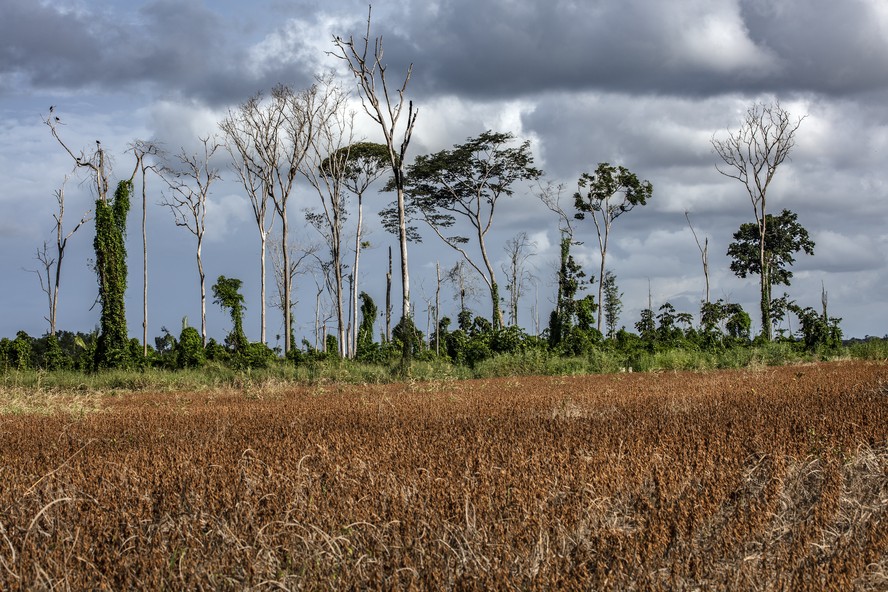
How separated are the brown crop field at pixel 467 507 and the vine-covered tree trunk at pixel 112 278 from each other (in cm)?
1890

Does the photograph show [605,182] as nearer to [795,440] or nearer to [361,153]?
[361,153]

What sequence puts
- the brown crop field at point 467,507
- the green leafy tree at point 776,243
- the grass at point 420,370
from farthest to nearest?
1. the green leafy tree at point 776,243
2. the grass at point 420,370
3. the brown crop field at point 467,507

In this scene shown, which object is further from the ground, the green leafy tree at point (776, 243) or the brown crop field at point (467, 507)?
the green leafy tree at point (776, 243)

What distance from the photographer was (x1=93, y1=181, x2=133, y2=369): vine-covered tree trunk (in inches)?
981

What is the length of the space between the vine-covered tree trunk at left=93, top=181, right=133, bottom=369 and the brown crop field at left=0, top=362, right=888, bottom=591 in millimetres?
18902

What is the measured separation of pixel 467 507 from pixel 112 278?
24.9 meters

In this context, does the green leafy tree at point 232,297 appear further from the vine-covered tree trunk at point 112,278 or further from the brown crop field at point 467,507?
the brown crop field at point 467,507

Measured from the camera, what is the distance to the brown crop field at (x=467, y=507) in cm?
315

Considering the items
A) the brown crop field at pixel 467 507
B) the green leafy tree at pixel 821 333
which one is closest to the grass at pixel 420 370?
the green leafy tree at pixel 821 333

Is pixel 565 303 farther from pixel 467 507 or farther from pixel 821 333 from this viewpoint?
pixel 467 507

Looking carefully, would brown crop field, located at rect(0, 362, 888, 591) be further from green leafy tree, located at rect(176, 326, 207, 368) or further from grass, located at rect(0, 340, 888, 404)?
green leafy tree, located at rect(176, 326, 207, 368)

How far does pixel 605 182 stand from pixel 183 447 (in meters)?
33.3

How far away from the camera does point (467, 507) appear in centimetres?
363

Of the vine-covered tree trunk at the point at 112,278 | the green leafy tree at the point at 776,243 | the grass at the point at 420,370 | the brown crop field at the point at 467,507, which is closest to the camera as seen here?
the brown crop field at the point at 467,507
